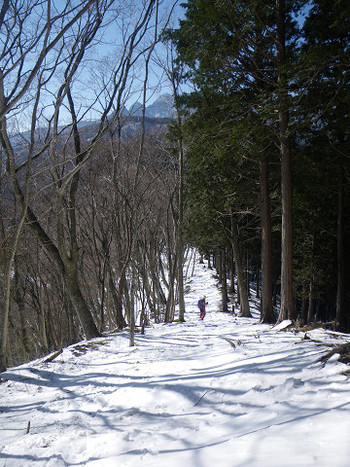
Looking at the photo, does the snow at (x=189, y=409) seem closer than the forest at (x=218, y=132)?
Yes

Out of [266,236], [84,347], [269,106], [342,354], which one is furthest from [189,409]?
[266,236]

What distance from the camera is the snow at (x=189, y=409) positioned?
7.79 feet

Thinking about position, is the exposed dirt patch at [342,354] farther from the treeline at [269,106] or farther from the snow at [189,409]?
the treeline at [269,106]

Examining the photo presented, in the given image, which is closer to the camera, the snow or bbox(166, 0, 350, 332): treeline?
the snow

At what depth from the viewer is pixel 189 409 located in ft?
12.0

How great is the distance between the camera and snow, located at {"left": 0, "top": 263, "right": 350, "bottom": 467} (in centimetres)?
237

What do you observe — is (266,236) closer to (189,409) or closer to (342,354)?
(342,354)

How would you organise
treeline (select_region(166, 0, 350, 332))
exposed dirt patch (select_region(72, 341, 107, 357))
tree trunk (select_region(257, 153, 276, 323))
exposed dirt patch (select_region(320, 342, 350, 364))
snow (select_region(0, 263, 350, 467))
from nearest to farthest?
snow (select_region(0, 263, 350, 467)) → exposed dirt patch (select_region(320, 342, 350, 364)) → treeline (select_region(166, 0, 350, 332)) → exposed dirt patch (select_region(72, 341, 107, 357)) → tree trunk (select_region(257, 153, 276, 323))

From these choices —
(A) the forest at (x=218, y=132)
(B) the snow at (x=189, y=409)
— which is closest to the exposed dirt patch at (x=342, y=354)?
(B) the snow at (x=189, y=409)

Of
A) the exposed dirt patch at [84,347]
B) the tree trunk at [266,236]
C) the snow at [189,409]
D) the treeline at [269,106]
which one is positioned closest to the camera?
the snow at [189,409]

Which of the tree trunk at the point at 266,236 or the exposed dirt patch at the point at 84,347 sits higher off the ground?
the tree trunk at the point at 266,236

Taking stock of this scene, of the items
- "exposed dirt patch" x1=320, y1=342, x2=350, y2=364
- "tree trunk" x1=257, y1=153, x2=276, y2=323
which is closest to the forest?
"tree trunk" x1=257, y1=153, x2=276, y2=323

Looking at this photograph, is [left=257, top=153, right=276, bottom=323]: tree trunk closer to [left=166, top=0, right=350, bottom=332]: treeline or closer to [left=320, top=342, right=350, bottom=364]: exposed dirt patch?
[left=166, top=0, right=350, bottom=332]: treeline

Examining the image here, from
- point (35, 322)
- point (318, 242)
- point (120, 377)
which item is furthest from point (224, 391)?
point (35, 322)
